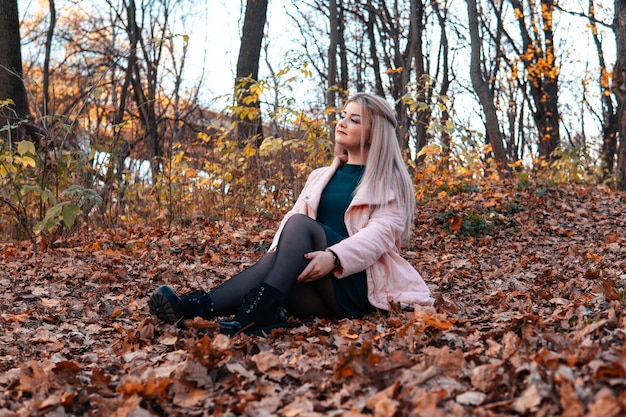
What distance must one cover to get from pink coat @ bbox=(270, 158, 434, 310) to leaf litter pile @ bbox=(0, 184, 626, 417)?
4.5 inches

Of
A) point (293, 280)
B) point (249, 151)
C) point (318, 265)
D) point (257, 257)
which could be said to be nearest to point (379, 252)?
point (318, 265)

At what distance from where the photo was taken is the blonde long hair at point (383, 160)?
3564 millimetres

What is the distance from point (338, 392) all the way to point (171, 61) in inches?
701

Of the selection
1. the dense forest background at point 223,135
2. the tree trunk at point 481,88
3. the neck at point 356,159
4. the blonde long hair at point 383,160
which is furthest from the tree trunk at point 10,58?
the tree trunk at point 481,88

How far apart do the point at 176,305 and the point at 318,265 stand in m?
0.71

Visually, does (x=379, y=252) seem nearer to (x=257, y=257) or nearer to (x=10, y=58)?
(x=257, y=257)

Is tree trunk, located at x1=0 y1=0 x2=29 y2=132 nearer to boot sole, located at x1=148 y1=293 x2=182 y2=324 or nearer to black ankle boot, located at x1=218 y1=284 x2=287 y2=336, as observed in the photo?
boot sole, located at x1=148 y1=293 x2=182 y2=324

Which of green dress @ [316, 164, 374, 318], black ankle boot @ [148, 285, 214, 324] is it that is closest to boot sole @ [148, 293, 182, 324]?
black ankle boot @ [148, 285, 214, 324]

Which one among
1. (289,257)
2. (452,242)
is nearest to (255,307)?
(289,257)

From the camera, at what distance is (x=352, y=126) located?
12.1 feet

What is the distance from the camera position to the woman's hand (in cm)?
310

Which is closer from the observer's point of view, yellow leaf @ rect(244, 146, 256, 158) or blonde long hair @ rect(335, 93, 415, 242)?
blonde long hair @ rect(335, 93, 415, 242)

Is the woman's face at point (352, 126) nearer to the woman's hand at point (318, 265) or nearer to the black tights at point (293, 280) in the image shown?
the black tights at point (293, 280)

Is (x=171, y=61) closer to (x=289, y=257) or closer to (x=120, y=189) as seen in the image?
(x=120, y=189)
